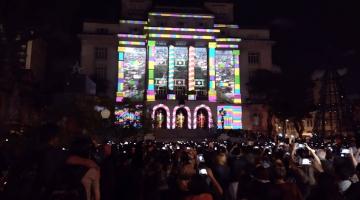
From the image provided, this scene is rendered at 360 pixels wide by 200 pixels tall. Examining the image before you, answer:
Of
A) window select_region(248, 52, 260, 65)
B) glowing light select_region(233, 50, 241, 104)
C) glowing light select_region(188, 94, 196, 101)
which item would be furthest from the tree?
glowing light select_region(188, 94, 196, 101)

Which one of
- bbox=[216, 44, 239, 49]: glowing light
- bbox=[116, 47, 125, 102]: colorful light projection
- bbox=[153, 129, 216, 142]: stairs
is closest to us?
bbox=[153, 129, 216, 142]: stairs

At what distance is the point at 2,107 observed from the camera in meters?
45.0

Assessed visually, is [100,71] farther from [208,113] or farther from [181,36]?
[208,113]

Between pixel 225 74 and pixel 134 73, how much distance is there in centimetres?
1505

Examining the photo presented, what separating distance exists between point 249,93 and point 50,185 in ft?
210

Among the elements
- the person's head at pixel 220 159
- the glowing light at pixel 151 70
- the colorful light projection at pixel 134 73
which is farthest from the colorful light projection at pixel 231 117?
the person's head at pixel 220 159

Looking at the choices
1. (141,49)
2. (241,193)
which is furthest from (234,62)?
(241,193)

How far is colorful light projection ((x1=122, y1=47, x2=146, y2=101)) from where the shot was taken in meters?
63.7

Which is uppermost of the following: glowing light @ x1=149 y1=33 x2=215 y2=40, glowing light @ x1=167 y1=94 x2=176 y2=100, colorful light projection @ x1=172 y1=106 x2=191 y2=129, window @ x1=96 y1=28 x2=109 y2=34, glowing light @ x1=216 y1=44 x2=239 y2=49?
window @ x1=96 y1=28 x2=109 y2=34

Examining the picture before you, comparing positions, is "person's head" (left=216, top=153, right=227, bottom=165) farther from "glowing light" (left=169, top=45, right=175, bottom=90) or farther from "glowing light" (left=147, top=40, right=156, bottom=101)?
"glowing light" (left=169, top=45, right=175, bottom=90)

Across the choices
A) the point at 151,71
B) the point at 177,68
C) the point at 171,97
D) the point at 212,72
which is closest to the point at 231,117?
the point at 212,72

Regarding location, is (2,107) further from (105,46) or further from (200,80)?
(200,80)

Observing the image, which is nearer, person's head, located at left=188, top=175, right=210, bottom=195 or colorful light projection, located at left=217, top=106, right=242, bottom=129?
person's head, located at left=188, top=175, right=210, bottom=195

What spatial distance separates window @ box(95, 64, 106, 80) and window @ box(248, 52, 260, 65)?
25508mm
